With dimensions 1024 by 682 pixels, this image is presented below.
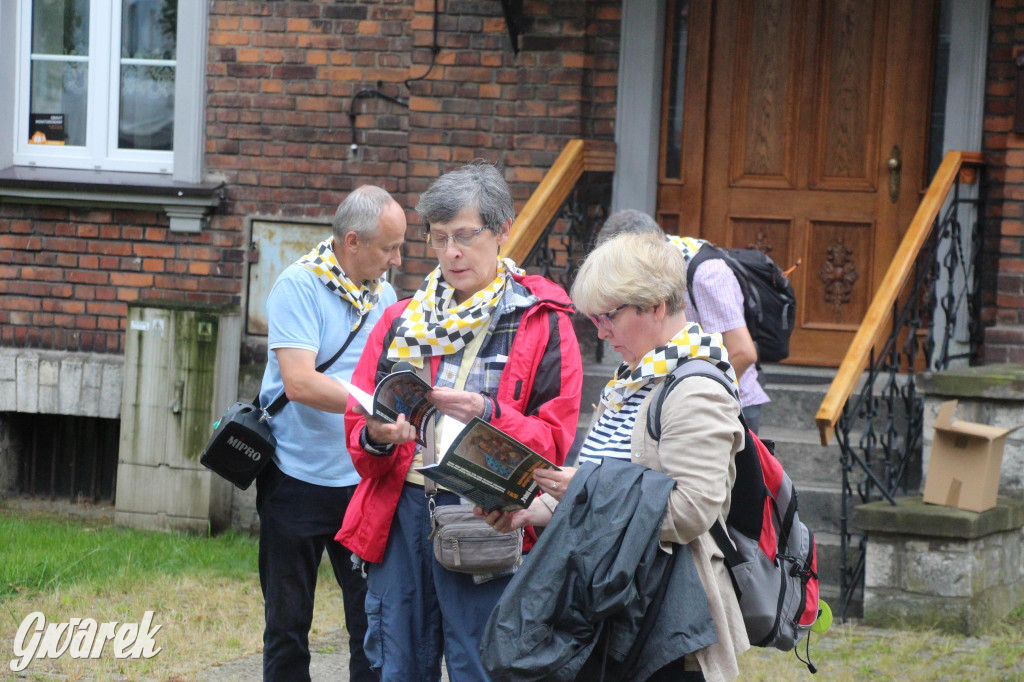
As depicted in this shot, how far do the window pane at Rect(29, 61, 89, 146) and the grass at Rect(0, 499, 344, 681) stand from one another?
2.48 m

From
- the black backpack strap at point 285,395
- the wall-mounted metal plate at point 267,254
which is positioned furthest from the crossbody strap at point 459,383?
the wall-mounted metal plate at point 267,254

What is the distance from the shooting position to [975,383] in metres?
5.75

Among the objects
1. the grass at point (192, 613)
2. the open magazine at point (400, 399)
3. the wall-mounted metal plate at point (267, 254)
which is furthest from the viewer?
the wall-mounted metal plate at point (267, 254)

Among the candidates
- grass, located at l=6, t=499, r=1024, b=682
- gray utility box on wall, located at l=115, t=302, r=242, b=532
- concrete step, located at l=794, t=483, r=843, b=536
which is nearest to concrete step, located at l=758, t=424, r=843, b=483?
concrete step, located at l=794, t=483, r=843, b=536

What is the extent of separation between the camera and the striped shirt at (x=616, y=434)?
9.16 ft

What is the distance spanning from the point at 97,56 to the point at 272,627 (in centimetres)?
517

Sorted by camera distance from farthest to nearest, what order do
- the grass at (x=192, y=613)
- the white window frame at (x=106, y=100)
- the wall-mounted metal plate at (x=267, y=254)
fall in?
the white window frame at (x=106, y=100) < the wall-mounted metal plate at (x=267, y=254) < the grass at (x=192, y=613)

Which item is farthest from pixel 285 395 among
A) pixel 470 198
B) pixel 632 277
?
pixel 632 277

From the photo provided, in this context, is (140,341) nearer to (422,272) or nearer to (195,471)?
(195,471)

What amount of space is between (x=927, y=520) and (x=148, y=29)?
18.1 feet

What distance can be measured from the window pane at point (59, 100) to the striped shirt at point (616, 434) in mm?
6139

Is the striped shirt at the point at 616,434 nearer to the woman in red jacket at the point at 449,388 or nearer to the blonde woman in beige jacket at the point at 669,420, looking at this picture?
the blonde woman in beige jacket at the point at 669,420

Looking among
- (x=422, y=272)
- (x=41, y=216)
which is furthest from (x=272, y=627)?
(x=41, y=216)

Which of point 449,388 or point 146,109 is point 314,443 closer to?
point 449,388
